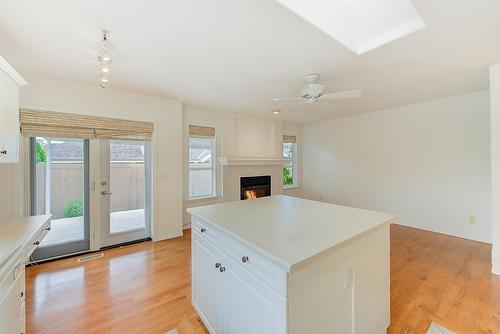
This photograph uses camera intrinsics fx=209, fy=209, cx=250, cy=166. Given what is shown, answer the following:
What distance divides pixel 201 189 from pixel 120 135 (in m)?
1.79

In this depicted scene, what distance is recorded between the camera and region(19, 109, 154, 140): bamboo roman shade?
254 centimetres

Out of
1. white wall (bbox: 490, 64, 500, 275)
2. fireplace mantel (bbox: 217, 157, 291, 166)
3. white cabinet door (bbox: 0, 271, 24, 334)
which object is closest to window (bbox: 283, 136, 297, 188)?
fireplace mantel (bbox: 217, 157, 291, 166)

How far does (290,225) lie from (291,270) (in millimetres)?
523

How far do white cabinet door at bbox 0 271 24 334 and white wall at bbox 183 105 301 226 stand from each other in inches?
106

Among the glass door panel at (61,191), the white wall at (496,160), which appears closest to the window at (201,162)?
the glass door panel at (61,191)

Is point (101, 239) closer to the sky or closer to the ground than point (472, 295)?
closer to the sky

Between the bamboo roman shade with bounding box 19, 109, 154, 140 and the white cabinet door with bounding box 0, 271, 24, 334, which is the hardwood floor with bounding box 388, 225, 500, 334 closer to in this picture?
the white cabinet door with bounding box 0, 271, 24, 334

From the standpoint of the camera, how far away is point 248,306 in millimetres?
1136

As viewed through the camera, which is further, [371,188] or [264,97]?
[371,188]

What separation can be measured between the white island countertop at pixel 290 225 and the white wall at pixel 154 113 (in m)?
1.96

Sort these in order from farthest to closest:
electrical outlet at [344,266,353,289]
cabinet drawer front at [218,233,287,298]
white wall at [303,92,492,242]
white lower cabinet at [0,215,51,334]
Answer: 1. white wall at [303,92,492,242]
2. electrical outlet at [344,266,353,289]
3. white lower cabinet at [0,215,51,334]
4. cabinet drawer front at [218,233,287,298]

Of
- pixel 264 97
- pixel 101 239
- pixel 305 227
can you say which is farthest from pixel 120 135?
pixel 305 227

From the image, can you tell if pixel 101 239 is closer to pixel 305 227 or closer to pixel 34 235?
pixel 34 235

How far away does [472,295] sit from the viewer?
6.60 ft
